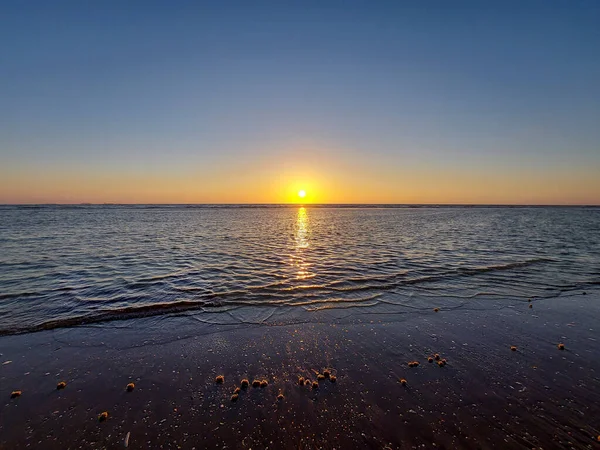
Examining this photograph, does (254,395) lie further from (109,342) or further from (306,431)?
(109,342)

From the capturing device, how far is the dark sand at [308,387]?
5242mm

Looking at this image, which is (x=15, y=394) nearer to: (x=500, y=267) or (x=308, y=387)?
(x=308, y=387)

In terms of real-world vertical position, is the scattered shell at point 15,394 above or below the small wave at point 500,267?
above

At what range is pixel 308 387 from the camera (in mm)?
6637

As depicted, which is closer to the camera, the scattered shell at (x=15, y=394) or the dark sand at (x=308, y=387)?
the dark sand at (x=308, y=387)

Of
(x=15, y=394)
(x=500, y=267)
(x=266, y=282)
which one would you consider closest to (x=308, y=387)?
(x=15, y=394)

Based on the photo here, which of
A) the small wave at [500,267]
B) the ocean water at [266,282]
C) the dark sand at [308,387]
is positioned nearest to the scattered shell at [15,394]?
the dark sand at [308,387]

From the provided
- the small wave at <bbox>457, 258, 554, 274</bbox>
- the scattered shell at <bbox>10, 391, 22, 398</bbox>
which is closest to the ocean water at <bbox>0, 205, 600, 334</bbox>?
the small wave at <bbox>457, 258, 554, 274</bbox>

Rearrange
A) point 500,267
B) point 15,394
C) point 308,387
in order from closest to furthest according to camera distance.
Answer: point 15,394
point 308,387
point 500,267

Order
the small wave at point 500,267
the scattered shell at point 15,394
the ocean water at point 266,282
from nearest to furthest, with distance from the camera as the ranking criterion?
the scattered shell at point 15,394
the ocean water at point 266,282
the small wave at point 500,267

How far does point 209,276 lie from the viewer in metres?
17.2

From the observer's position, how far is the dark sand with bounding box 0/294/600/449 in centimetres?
524

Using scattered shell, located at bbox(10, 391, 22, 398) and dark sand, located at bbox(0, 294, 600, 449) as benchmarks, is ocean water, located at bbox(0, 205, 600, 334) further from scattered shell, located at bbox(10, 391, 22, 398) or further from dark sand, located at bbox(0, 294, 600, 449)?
scattered shell, located at bbox(10, 391, 22, 398)

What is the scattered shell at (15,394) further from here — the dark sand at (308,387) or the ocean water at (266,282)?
the ocean water at (266,282)
